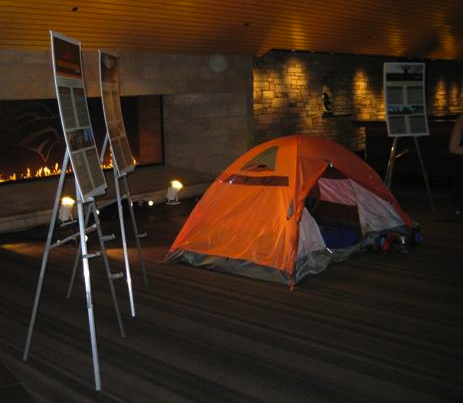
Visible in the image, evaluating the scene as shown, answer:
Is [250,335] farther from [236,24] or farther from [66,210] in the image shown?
[236,24]

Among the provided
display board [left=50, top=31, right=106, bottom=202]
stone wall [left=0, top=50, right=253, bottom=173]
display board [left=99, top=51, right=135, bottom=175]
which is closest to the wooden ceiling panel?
stone wall [left=0, top=50, right=253, bottom=173]

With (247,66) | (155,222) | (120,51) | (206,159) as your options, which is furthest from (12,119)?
(247,66)

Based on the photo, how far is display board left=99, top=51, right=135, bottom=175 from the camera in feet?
13.2

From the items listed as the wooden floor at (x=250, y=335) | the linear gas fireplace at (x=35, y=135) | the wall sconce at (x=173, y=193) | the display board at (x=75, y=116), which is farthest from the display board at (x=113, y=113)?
the wall sconce at (x=173, y=193)

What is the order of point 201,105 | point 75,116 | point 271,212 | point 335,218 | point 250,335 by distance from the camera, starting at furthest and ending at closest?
point 201,105 < point 335,218 < point 271,212 < point 250,335 < point 75,116

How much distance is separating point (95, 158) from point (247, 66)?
6.73m

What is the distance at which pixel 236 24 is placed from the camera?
8.38 meters

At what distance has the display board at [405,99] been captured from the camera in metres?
7.16

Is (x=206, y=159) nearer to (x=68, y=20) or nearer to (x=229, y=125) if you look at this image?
(x=229, y=125)

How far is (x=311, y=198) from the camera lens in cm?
651

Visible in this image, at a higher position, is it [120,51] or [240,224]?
Result: [120,51]

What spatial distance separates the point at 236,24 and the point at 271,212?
4147mm

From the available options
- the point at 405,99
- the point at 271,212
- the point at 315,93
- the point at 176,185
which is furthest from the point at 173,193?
the point at 315,93

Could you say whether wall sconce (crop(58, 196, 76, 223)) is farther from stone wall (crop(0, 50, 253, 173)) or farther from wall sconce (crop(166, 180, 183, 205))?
stone wall (crop(0, 50, 253, 173))
